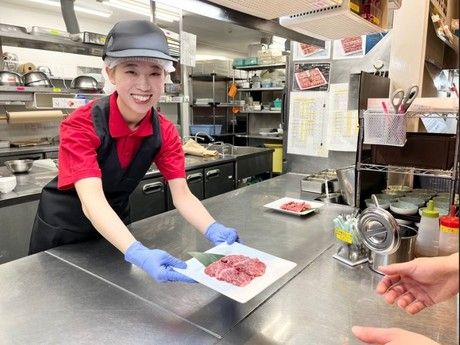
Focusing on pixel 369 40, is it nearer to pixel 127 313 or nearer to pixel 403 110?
pixel 403 110

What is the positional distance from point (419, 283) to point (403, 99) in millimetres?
866

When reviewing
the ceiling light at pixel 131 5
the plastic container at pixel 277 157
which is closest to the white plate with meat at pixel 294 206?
the plastic container at pixel 277 157

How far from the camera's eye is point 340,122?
290cm

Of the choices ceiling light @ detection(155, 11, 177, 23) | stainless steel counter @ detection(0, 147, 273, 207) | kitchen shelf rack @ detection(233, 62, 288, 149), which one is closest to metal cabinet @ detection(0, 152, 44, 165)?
stainless steel counter @ detection(0, 147, 273, 207)

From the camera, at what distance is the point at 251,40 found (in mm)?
8938

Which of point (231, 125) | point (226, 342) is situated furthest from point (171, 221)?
point (231, 125)

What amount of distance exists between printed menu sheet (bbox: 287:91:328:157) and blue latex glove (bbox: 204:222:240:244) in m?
1.88

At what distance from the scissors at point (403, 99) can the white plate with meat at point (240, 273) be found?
858 mm

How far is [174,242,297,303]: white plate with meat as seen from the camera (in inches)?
38.4

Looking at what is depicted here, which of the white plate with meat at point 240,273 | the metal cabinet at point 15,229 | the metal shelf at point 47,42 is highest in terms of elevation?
the metal shelf at point 47,42

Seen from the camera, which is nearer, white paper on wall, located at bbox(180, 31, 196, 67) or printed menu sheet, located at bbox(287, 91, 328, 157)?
printed menu sheet, located at bbox(287, 91, 328, 157)

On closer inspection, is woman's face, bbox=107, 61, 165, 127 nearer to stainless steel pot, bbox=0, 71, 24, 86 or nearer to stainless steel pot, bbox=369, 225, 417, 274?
stainless steel pot, bbox=369, 225, 417, 274

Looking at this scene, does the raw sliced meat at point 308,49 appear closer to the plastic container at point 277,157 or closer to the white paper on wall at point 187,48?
the white paper on wall at point 187,48

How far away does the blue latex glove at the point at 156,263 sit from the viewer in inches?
39.8
